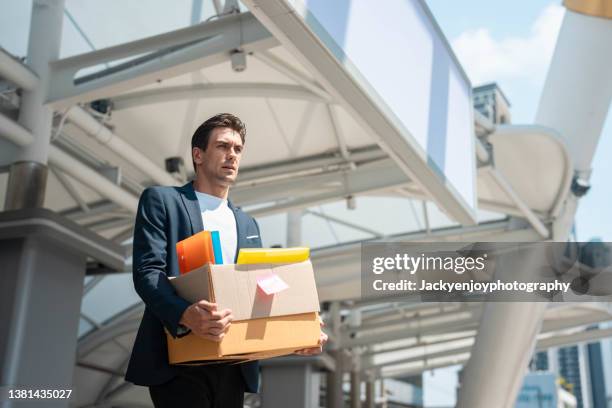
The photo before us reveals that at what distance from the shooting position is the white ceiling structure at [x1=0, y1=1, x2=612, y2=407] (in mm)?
10148

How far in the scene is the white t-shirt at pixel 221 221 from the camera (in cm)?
304

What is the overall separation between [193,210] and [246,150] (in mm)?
13490

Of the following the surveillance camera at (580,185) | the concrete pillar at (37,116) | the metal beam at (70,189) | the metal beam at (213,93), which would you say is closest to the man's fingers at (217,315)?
the concrete pillar at (37,116)

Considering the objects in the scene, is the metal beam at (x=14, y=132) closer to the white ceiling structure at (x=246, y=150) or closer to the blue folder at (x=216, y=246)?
the white ceiling structure at (x=246, y=150)

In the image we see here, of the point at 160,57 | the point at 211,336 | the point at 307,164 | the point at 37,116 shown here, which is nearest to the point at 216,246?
the point at 211,336

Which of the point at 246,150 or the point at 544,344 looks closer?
the point at 246,150

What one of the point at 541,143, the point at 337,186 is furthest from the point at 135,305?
the point at 541,143

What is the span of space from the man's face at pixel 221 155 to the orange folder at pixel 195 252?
36 centimetres

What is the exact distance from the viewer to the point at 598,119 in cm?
1825

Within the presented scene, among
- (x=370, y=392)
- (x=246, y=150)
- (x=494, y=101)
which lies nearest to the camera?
(x=246, y=150)

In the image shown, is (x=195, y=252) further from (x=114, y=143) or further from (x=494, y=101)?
(x=494, y=101)

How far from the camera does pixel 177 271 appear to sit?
294 centimetres

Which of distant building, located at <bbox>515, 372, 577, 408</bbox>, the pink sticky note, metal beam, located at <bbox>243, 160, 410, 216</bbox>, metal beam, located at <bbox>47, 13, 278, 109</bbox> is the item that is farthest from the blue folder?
distant building, located at <bbox>515, 372, 577, 408</bbox>

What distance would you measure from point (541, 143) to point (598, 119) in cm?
200
